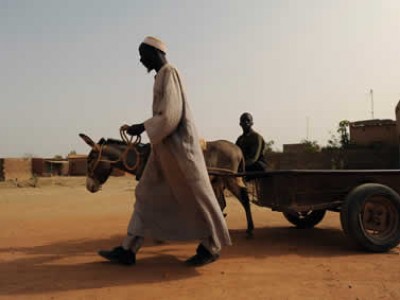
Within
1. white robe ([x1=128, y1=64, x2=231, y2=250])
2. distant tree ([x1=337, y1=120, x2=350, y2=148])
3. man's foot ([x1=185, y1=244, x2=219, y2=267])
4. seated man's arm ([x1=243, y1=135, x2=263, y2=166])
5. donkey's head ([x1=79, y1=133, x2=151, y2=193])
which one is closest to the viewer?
white robe ([x1=128, y1=64, x2=231, y2=250])

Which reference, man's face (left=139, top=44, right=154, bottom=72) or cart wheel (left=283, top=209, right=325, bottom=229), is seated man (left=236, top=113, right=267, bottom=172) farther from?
man's face (left=139, top=44, right=154, bottom=72)

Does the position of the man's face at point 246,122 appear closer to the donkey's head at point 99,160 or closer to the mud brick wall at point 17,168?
the donkey's head at point 99,160

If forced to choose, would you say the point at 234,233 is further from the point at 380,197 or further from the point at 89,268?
the point at 89,268

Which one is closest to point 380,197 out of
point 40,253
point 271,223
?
point 271,223

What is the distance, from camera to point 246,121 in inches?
312

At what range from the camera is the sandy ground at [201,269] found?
387 cm

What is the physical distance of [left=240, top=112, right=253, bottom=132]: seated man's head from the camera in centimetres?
792

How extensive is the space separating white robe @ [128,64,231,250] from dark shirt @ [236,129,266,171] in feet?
10.2

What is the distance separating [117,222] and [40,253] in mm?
3348

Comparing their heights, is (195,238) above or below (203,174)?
below

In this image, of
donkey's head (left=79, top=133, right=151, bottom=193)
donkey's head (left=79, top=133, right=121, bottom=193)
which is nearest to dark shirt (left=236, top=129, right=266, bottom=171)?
donkey's head (left=79, top=133, right=151, bottom=193)

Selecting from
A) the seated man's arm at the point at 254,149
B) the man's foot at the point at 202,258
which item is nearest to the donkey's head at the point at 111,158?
the man's foot at the point at 202,258

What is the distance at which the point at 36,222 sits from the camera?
9.23 m

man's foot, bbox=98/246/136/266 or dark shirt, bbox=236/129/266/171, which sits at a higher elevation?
dark shirt, bbox=236/129/266/171
